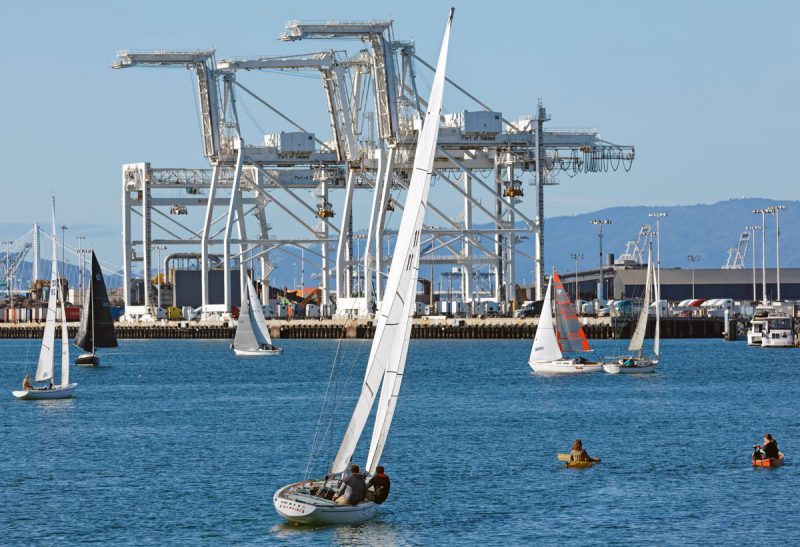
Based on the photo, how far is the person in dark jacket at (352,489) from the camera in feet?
110

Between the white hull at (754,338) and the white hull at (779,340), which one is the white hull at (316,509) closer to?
the white hull at (779,340)

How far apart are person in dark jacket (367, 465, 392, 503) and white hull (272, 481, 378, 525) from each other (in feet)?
0.61

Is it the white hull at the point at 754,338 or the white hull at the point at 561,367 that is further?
the white hull at the point at 754,338

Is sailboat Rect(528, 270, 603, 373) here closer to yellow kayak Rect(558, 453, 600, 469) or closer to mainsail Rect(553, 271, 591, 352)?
mainsail Rect(553, 271, 591, 352)

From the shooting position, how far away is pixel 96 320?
93.4 m

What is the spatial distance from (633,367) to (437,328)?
5814cm

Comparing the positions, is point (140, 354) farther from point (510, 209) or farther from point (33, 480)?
point (33, 480)

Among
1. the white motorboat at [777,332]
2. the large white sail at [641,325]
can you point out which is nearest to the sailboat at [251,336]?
the large white sail at [641,325]

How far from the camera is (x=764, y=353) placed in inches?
4471

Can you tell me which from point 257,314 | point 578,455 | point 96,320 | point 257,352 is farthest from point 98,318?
point 578,455

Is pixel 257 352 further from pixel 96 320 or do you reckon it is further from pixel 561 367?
pixel 561 367

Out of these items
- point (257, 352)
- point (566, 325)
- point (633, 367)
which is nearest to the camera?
point (566, 325)

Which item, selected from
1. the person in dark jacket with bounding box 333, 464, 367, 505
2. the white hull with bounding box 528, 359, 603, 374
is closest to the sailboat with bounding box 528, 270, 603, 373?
the white hull with bounding box 528, 359, 603, 374

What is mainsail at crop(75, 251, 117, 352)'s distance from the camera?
9088 centimetres
